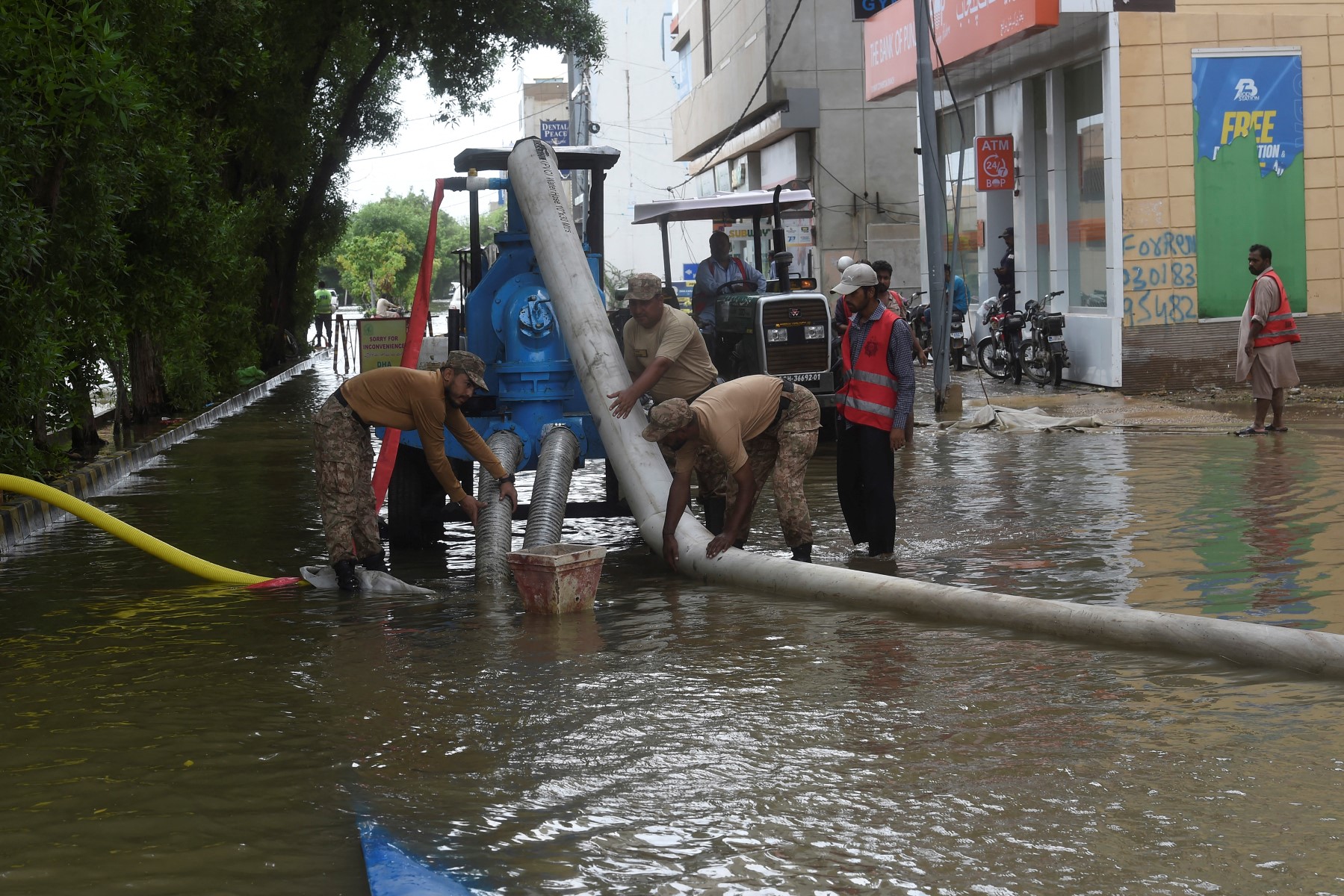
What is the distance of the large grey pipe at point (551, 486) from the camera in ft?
27.2

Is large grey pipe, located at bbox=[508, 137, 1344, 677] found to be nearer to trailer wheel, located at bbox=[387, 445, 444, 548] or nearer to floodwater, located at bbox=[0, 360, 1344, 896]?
floodwater, located at bbox=[0, 360, 1344, 896]

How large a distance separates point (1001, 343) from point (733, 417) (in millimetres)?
14982

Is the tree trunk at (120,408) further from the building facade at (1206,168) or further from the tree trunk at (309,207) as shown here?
the building facade at (1206,168)

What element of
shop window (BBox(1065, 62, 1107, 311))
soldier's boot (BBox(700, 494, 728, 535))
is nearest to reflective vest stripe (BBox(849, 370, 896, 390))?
soldier's boot (BBox(700, 494, 728, 535))

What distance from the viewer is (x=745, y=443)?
8438mm

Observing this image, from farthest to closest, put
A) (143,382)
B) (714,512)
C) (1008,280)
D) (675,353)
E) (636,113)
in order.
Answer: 1. (636,113)
2. (1008,280)
3. (143,382)
4. (714,512)
5. (675,353)

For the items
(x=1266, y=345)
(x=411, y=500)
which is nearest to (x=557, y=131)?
(x=1266, y=345)

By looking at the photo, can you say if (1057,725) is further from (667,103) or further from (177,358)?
(667,103)

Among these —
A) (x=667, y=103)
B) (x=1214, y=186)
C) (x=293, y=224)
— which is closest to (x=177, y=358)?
(x=293, y=224)

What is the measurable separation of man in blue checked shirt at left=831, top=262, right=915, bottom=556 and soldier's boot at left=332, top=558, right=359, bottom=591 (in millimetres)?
2957

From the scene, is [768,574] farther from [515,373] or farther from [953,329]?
[953,329]

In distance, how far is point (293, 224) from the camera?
29531 mm

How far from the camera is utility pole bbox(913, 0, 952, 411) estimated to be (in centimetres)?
1684

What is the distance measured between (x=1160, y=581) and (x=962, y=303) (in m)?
17.4
